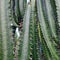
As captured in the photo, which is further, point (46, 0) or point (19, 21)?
point (19, 21)

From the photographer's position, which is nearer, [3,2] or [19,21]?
[3,2]

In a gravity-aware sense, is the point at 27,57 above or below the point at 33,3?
below

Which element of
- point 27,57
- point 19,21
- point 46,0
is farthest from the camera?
point 19,21

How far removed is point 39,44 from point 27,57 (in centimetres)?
11

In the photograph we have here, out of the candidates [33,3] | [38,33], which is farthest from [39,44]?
[33,3]

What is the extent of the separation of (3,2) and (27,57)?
0.69ft

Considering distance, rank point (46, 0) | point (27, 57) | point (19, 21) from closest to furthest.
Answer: point (27, 57)
point (46, 0)
point (19, 21)

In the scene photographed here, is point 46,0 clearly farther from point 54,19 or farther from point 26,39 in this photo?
point 26,39

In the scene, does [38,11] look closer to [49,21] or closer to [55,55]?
[49,21]

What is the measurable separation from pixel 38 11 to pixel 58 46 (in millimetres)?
157

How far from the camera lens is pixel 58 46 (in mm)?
814

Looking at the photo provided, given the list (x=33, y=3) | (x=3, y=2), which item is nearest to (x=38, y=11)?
(x=33, y=3)

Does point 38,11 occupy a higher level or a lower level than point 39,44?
higher

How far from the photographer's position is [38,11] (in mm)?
818
